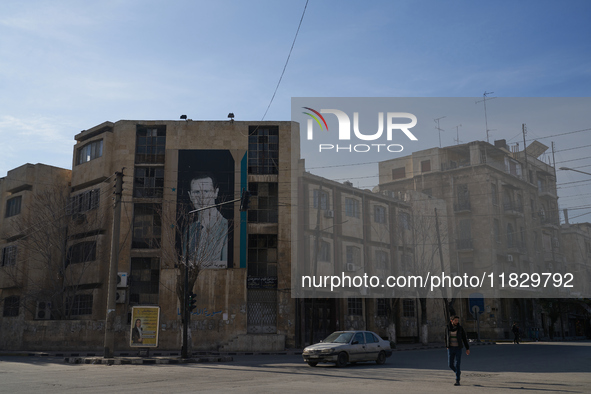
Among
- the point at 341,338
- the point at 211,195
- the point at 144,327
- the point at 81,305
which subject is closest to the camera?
the point at 341,338

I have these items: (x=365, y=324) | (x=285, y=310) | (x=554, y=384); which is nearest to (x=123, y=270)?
(x=285, y=310)

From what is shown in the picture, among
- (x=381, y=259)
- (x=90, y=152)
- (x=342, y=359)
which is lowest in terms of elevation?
(x=342, y=359)

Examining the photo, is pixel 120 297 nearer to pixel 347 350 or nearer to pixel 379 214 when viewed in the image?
pixel 347 350

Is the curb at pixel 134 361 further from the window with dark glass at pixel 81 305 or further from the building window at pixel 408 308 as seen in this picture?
the building window at pixel 408 308

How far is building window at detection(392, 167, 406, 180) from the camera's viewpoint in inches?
2162

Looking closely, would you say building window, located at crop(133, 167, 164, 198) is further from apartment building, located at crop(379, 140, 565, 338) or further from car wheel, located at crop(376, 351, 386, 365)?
apartment building, located at crop(379, 140, 565, 338)

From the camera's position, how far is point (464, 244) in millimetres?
49562

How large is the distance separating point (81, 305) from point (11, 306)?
6.56 metres

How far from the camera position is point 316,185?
36.7 m

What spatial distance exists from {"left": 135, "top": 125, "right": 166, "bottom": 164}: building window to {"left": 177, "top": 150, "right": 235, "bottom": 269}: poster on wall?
5.27 ft

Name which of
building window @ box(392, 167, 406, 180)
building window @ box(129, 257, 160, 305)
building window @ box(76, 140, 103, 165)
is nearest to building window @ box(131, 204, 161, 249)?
building window @ box(129, 257, 160, 305)

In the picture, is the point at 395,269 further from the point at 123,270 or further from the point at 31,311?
the point at 31,311

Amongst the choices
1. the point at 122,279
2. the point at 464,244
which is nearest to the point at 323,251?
the point at 122,279

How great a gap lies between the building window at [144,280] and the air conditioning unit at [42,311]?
614cm
